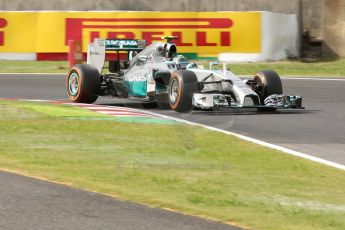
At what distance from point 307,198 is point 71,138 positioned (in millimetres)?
4024

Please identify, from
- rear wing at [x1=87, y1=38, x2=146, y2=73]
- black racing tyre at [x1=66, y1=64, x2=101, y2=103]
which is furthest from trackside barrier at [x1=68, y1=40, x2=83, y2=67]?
black racing tyre at [x1=66, y1=64, x2=101, y2=103]

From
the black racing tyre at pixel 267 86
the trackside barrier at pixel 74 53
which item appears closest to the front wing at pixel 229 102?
the black racing tyre at pixel 267 86

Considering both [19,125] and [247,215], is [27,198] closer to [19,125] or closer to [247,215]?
[247,215]

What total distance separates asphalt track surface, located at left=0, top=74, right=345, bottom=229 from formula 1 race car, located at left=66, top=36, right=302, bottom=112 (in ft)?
0.77

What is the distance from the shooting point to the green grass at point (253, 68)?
22.9 meters

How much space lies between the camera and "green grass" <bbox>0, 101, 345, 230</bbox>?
21.0 feet

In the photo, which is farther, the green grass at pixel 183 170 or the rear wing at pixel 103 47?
the rear wing at pixel 103 47

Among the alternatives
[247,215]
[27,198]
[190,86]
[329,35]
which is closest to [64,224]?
[27,198]

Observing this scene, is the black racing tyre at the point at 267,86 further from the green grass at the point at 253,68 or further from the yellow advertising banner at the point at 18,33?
the yellow advertising banner at the point at 18,33

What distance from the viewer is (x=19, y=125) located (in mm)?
11070

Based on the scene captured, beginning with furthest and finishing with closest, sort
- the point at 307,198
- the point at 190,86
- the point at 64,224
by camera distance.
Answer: the point at 190,86
the point at 307,198
the point at 64,224

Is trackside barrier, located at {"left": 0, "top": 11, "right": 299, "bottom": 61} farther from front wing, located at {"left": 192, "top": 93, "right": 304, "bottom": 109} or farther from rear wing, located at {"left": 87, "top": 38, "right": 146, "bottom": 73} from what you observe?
front wing, located at {"left": 192, "top": 93, "right": 304, "bottom": 109}

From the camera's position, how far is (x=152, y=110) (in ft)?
46.7

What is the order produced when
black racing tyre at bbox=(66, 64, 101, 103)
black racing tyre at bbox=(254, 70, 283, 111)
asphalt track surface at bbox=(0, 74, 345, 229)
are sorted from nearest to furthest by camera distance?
1. asphalt track surface at bbox=(0, 74, 345, 229)
2. black racing tyre at bbox=(254, 70, 283, 111)
3. black racing tyre at bbox=(66, 64, 101, 103)
